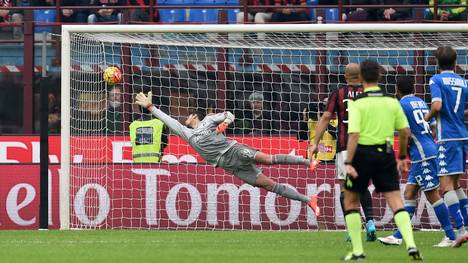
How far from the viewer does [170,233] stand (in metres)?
16.3

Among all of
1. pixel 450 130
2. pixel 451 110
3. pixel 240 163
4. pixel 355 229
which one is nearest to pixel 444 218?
pixel 450 130

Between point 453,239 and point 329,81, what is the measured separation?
511cm

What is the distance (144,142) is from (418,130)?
18.3ft

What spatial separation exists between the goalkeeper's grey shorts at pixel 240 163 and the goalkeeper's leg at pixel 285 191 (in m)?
0.10

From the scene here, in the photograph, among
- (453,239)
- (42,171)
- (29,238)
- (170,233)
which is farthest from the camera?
(42,171)

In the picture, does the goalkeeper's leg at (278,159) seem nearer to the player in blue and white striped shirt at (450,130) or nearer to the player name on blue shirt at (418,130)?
the player name on blue shirt at (418,130)

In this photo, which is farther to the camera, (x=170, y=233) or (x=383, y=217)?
(x=383, y=217)

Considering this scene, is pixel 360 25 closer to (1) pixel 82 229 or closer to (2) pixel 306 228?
(2) pixel 306 228

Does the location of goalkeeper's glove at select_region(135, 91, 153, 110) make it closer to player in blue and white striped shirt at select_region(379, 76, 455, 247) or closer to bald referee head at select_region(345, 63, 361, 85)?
bald referee head at select_region(345, 63, 361, 85)

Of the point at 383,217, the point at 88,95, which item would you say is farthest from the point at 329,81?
the point at 88,95

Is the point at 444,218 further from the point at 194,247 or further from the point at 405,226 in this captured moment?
the point at 194,247

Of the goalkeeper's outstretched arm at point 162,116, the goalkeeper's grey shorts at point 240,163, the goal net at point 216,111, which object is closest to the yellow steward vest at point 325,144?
the goal net at point 216,111

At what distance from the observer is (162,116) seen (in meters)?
16.6

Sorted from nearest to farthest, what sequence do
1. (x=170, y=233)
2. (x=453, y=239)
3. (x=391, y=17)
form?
(x=453, y=239)
(x=170, y=233)
(x=391, y=17)
